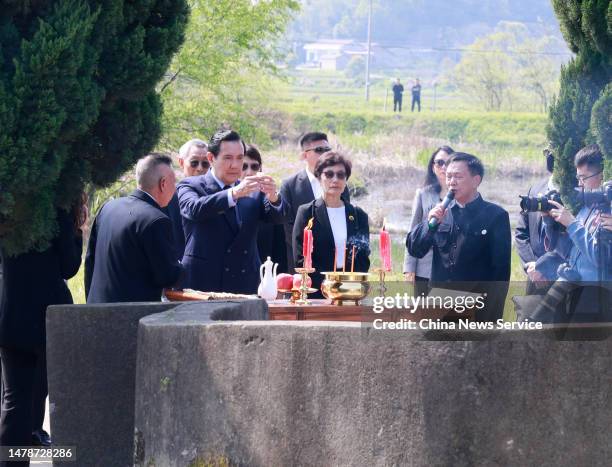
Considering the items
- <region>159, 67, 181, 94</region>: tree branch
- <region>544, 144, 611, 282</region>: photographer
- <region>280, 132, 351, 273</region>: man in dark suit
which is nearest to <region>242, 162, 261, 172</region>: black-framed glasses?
<region>280, 132, 351, 273</region>: man in dark suit

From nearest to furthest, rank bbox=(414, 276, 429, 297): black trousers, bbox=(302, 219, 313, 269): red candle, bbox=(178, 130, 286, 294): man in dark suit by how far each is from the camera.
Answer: bbox=(414, 276, 429, 297): black trousers, bbox=(302, 219, 313, 269): red candle, bbox=(178, 130, 286, 294): man in dark suit

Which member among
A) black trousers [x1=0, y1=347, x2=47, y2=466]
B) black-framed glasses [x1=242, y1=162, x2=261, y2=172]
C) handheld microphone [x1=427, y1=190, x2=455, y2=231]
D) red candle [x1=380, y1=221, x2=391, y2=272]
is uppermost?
black-framed glasses [x1=242, y1=162, x2=261, y2=172]

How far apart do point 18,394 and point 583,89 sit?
12.2 ft

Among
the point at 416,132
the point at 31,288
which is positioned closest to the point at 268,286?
the point at 31,288

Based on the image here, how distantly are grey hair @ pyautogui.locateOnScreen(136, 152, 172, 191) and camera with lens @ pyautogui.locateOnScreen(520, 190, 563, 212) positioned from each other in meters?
2.49

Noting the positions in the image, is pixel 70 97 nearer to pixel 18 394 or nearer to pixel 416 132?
pixel 18 394

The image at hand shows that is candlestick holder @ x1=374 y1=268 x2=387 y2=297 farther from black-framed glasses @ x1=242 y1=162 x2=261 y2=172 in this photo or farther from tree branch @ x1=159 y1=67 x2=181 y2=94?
tree branch @ x1=159 y1=67 x2=181 y2=94

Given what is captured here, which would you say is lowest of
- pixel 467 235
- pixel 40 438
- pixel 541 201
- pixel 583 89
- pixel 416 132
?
pixel 40 438

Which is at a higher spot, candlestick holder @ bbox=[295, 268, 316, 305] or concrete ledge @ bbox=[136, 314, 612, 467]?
candlestick holder @ bbox=[295, 268, 316, 305]

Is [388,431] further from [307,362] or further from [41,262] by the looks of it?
[41,262]

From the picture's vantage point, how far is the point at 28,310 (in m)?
7.14

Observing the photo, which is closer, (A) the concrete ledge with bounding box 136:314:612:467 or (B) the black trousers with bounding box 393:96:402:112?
(A) the concrete ledge with bounding box 136:314:612:467

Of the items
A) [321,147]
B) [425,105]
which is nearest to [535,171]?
[321,147]

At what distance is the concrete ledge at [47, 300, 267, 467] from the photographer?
6.34m
